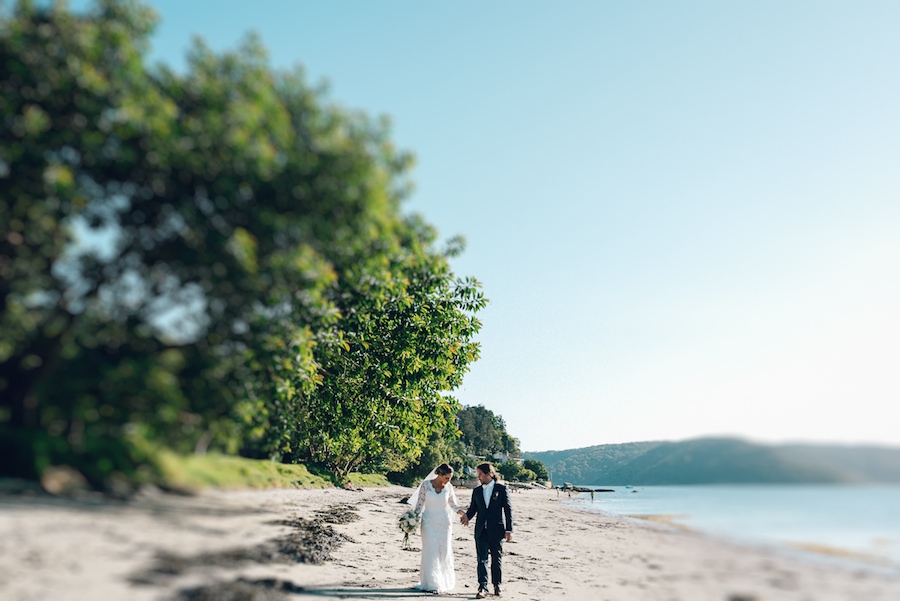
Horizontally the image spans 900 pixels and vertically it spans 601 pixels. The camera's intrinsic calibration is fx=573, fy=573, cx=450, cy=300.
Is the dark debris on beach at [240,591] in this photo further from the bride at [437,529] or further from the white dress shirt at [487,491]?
the white dress shirt at [487,491]

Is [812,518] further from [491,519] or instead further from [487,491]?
[487,491]

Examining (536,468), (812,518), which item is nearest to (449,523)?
(812,518)

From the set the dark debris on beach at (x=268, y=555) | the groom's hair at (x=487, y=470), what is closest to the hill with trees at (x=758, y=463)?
the dark debris on beach at (x=268, y=555)

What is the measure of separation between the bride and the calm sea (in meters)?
7.88

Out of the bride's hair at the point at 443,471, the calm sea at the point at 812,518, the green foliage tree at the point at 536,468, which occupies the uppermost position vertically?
the green foliage tree at the point at 536,468

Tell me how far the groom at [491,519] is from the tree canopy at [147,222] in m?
8.92

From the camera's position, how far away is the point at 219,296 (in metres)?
4.75

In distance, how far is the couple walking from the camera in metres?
13.0

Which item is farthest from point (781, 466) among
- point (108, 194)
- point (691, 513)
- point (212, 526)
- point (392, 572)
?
point (392, 572)

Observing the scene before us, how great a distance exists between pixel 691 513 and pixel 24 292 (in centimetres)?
667

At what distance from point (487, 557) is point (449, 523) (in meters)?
1.13

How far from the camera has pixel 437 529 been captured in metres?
13.3

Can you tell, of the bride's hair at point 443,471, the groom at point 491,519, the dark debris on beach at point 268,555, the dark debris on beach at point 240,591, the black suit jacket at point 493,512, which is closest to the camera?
the dark debris on beach at point 268,555

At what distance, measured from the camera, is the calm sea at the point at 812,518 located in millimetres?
4605
